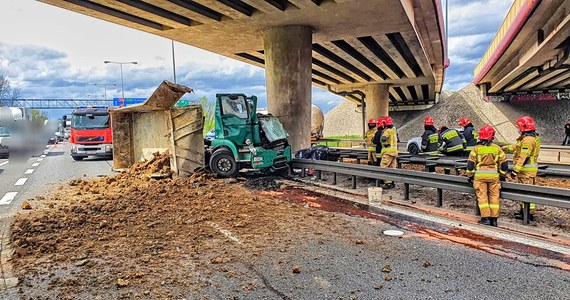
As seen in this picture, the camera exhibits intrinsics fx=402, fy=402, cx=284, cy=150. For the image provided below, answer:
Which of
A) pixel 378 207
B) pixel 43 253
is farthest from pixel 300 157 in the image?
pixel 43 253

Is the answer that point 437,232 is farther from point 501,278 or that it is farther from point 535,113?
point 535,113

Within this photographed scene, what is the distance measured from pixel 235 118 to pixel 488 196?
21.3 feet

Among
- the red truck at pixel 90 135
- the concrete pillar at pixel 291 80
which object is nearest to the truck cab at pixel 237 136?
the concrete pillar at pixel 291 80

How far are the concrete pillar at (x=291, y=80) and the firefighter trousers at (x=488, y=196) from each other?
8.11 meters

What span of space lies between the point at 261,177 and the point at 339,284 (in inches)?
280

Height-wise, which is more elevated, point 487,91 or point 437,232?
point 487,91

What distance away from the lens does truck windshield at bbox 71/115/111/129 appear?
1816 centimetres

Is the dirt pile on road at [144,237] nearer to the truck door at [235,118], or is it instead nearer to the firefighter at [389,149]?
the truck door at [235,118]

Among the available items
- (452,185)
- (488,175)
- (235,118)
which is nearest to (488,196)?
(488,175)

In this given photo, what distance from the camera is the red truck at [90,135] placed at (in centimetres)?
1788

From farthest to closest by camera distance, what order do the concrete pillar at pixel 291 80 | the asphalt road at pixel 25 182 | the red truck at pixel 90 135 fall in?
1. the red truck at pixel 90 135
2. the concrete pillar at pixel 291 80
3. the asphalt road at pixel 25 182

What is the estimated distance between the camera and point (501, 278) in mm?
4000

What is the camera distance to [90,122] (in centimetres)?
1833

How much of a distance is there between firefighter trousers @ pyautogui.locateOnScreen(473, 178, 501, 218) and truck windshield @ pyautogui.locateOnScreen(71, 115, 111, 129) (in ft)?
54.1
